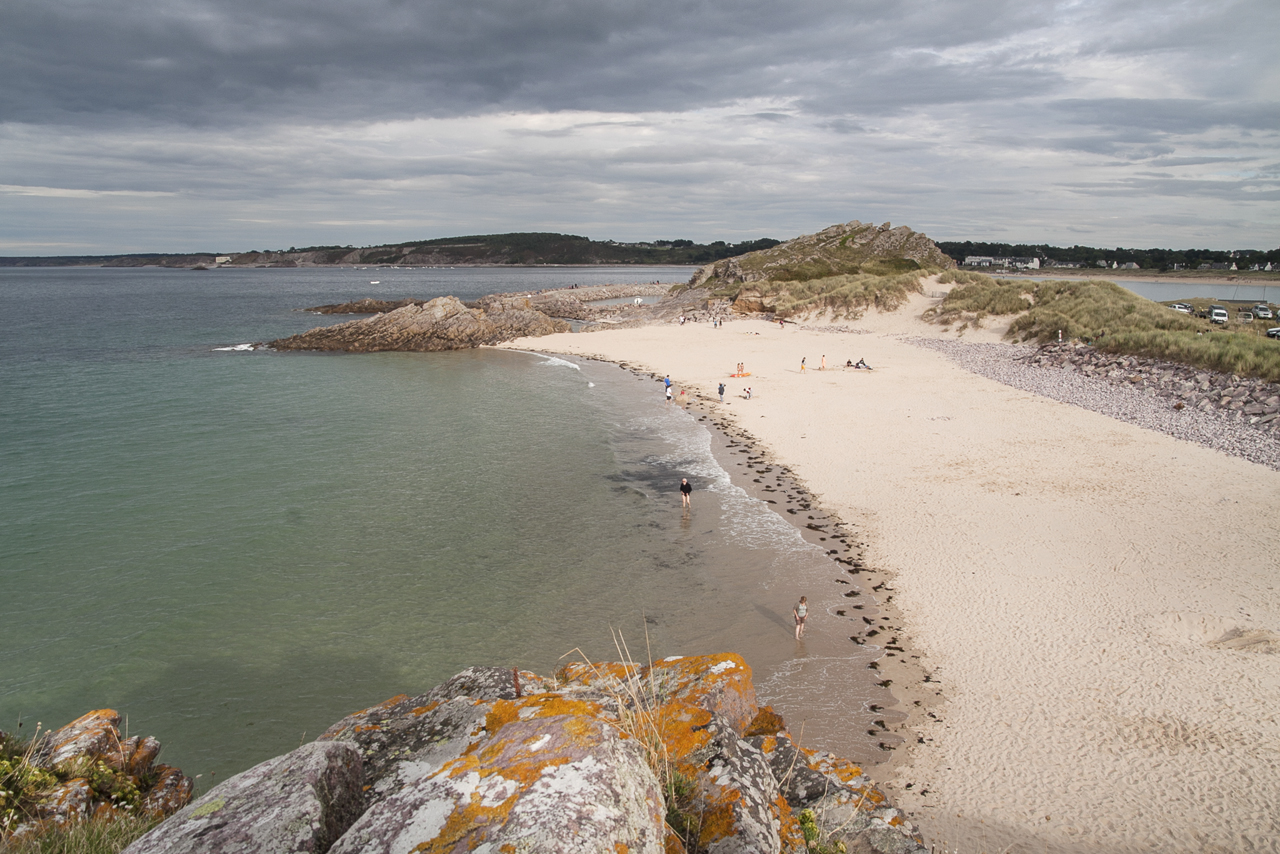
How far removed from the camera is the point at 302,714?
10016 mm

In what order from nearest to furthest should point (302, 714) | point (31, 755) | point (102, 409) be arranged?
point (31, 755) < point (302, 714) < point (102, 409)

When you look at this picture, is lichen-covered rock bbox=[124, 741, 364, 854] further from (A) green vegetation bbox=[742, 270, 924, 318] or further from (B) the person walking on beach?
(A) green vegetation bbox=[742, 270, 924, 318]

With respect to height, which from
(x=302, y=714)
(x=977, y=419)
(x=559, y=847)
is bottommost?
(x=302, y=714)

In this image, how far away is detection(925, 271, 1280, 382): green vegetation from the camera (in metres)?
27.5

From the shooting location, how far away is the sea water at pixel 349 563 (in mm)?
10609

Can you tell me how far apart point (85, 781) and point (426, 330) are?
170ft

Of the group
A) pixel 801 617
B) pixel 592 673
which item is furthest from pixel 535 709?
pixel 801 617

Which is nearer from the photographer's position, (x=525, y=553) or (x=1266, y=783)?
(x=1266, y=783)

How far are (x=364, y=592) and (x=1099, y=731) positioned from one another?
42.4 ft

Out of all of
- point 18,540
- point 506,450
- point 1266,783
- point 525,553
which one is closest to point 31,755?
point 525,553

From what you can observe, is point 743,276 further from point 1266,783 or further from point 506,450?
point 1266,783

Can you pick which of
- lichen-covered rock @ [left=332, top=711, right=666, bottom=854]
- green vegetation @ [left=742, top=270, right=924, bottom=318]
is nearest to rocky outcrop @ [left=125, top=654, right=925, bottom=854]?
lichen-covered rock @ [left=332, top=711, right=666, bottom=854]

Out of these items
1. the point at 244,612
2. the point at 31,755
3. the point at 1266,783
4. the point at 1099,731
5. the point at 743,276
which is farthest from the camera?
the point at 743,276

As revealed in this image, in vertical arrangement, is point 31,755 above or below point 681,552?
above
